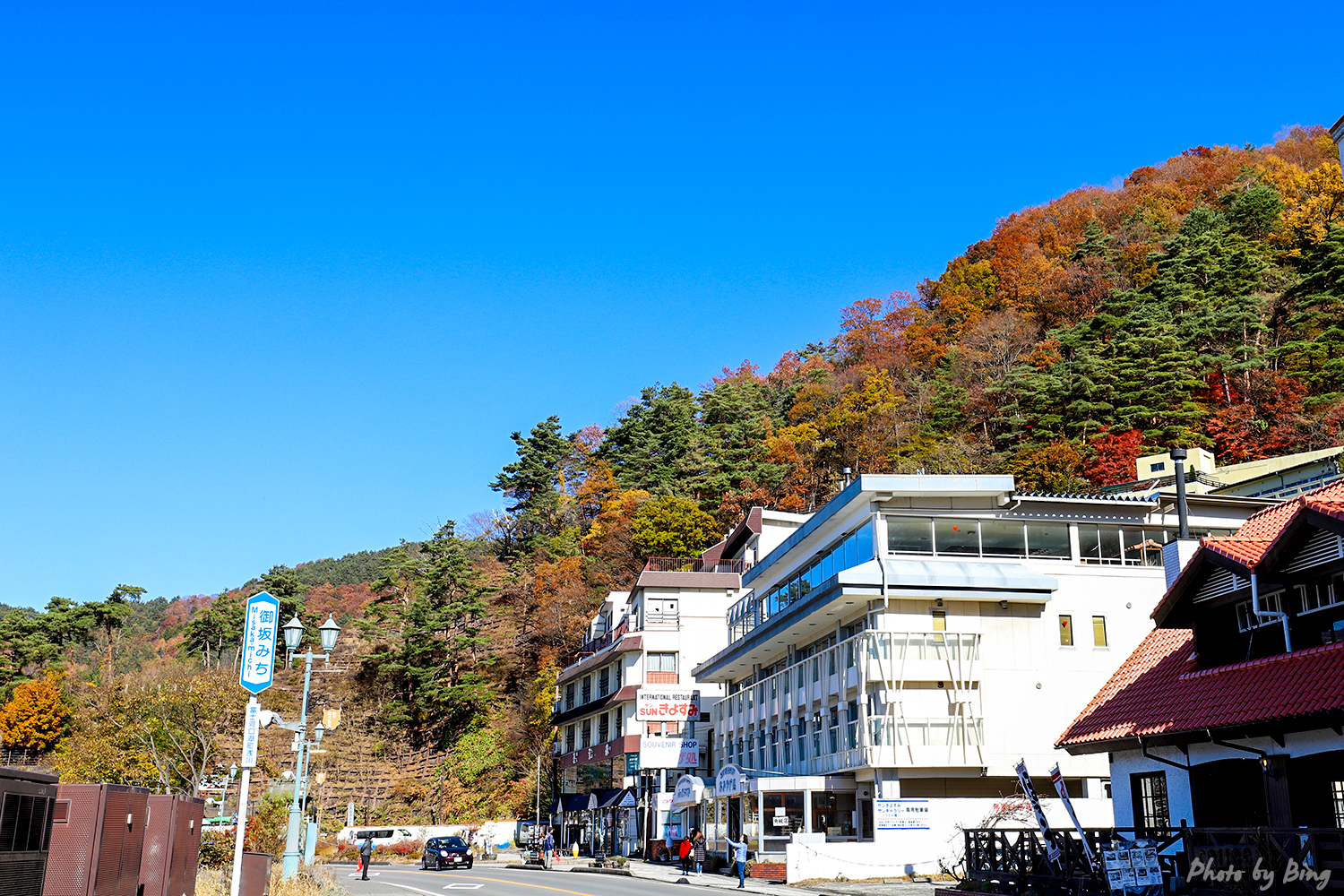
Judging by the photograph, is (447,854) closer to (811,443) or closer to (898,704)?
(898,704)

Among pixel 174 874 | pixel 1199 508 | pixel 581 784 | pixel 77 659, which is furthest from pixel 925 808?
pixel 77 659

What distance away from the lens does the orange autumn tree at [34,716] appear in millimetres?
69188

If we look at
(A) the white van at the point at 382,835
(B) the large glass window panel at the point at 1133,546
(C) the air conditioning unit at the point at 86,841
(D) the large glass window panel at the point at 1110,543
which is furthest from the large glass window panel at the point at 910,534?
(A) the white van at the point at 382,835

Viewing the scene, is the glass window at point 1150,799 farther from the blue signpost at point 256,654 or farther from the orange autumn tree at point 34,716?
the orange autumn tree at point 34,716

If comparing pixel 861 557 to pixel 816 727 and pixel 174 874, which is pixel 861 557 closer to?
pixel 816 727

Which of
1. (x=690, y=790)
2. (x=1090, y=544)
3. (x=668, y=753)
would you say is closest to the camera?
(x=1090, y=544)

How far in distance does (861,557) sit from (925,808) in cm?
841

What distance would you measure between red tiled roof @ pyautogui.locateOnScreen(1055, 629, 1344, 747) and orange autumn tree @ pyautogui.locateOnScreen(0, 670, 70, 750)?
68093mm

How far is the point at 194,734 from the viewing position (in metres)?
57.3

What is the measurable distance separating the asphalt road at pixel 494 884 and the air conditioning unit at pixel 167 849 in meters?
12.2

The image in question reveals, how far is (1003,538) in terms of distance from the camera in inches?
1497

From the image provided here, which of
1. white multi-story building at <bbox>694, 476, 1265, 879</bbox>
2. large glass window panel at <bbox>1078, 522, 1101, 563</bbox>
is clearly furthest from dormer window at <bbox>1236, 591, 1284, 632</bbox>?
large glass window panel at <bbox>1078, 522, 1101, 563</bbox>

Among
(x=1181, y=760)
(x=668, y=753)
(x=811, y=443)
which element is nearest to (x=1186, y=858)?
(x=1181, y=760)

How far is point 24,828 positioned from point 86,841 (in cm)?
160
